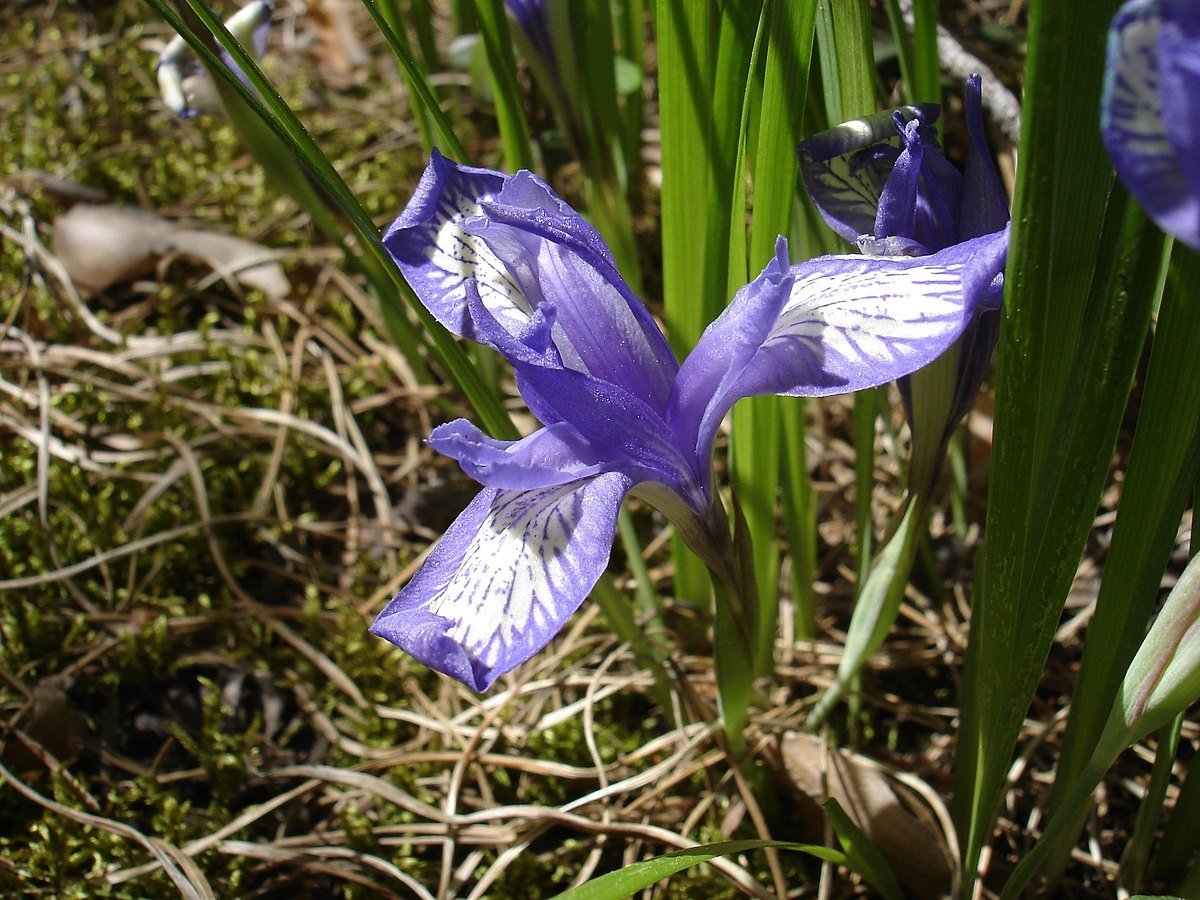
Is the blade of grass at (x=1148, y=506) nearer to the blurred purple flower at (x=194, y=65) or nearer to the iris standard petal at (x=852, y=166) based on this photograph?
the iris standard petal at (x=852, y=166)

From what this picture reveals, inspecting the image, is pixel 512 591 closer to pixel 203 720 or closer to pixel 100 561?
pixel 203 720

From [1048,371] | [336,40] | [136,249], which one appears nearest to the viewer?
[1048,371]

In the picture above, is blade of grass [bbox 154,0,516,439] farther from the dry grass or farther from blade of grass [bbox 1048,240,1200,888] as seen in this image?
blade of grass [bbox 1048,240,1200,888]

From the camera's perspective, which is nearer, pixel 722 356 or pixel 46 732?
pixel 722 356

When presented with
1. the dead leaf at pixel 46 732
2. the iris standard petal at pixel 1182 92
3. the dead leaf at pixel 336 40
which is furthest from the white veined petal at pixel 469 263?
the dead leaf at pixel 336 40

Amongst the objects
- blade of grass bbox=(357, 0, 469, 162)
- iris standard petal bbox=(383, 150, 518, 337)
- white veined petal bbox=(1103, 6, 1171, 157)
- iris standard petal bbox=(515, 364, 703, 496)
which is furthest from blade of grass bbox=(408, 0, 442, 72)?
white veined petal bbox=(1103, 6, 1171, 157)

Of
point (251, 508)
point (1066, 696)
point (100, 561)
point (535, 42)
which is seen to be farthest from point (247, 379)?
point (1066, 696)

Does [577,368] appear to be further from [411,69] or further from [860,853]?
[860,853]

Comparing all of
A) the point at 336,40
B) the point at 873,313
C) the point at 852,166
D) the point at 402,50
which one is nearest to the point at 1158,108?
the point at 873,313
